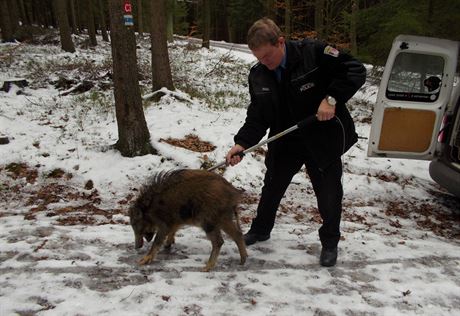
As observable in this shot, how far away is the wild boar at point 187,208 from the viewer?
4094mm

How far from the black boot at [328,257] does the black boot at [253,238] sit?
0.79 meters

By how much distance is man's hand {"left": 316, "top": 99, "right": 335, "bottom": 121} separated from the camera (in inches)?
153

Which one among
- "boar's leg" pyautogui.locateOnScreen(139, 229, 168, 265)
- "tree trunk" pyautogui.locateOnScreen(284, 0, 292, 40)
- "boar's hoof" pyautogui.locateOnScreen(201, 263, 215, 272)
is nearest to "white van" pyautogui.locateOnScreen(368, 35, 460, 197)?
"boar's hoof" pyautogui.locateOnScreen(201, 263, 215, 272)

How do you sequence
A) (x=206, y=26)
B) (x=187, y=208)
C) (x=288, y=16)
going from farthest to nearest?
(x=206, y=26) → (x=288, y=16) → (x=187, y=208)

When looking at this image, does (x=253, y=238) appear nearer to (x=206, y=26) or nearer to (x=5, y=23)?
(x=5, y=23)

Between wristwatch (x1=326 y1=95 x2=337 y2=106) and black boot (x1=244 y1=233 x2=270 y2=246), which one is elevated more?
wristwatch (x1=326 y1=95 x2=337 y2=106)

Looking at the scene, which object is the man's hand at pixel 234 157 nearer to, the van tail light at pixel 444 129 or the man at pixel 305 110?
the man at pixel 305 110

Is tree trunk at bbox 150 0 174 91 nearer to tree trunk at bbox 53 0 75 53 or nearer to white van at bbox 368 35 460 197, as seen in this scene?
white van at bbox 368 35 460 197

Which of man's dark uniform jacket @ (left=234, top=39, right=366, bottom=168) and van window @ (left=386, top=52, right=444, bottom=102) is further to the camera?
van window @ (left=386, top=52, right=444, bottom=102)

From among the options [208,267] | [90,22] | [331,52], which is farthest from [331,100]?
[90,22]

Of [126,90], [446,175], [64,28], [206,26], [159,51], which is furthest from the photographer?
[206,26]

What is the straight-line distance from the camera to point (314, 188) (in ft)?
14.7

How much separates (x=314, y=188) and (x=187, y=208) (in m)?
1.43

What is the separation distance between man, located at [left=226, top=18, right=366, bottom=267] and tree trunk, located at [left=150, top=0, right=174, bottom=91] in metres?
6.11
